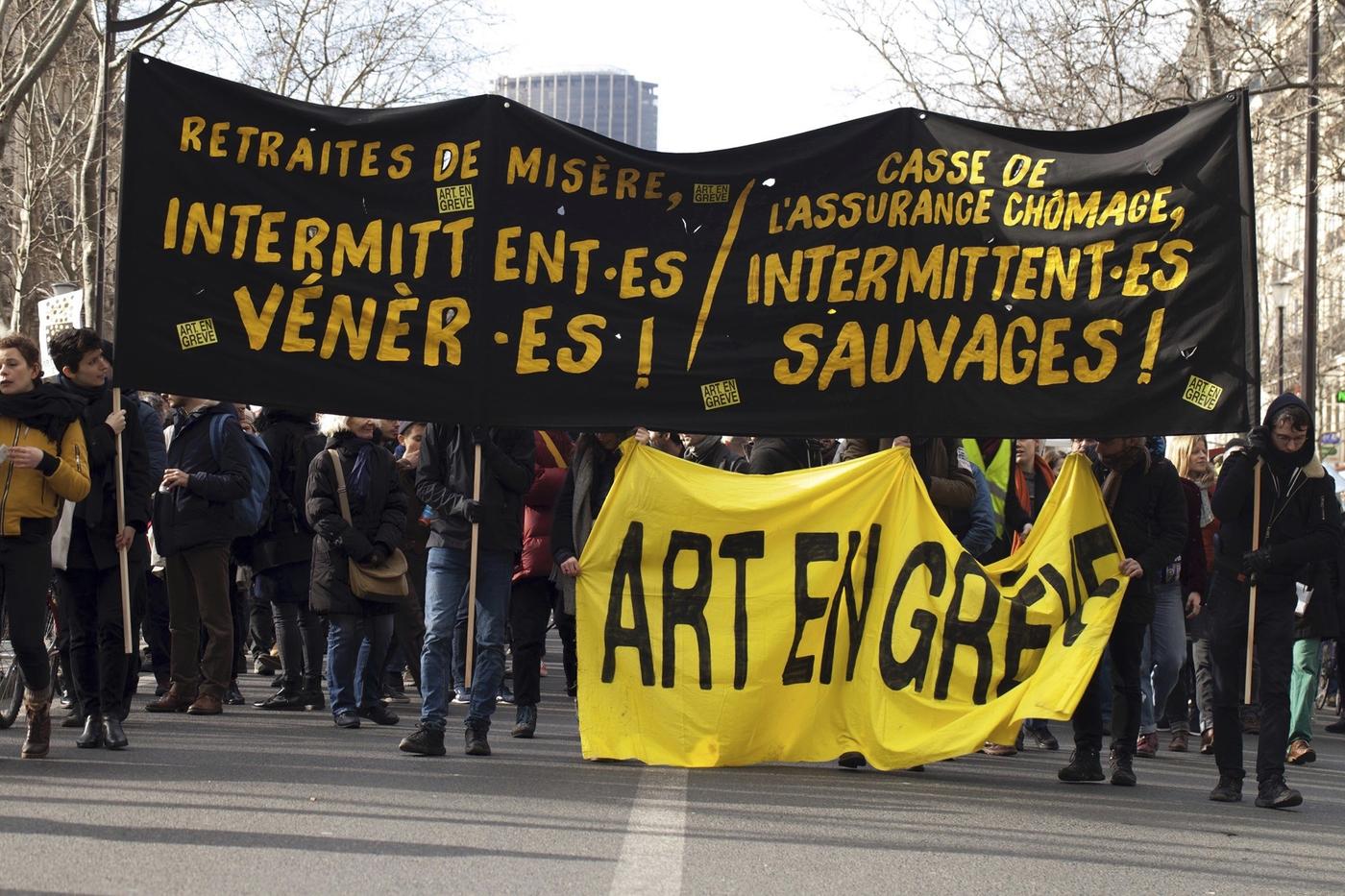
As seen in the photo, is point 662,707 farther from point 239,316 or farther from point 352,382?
point 239,316

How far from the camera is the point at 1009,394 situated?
8664 mm

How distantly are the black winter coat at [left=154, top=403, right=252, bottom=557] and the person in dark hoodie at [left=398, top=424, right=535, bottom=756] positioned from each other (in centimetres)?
187

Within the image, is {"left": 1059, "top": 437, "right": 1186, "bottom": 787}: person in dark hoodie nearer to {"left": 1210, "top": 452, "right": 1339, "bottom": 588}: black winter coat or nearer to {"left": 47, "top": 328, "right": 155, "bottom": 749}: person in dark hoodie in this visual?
{"left": 1210, "top": 452, "right": 1339, "bottom": 588}: black winter coat

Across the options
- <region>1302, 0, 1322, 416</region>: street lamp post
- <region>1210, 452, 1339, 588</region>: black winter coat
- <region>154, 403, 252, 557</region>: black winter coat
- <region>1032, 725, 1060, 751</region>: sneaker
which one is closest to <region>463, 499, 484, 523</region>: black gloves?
<region>154, 403, 252, 557</region>: black winter coat

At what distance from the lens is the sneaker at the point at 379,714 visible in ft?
34.6

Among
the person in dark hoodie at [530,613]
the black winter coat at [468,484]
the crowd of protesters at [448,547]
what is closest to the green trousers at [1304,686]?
the crowd of protesters at [448,547]

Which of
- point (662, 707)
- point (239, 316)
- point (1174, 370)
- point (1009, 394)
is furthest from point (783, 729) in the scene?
point (239, 316)

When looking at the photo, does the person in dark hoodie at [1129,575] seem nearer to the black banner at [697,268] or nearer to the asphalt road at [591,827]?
the asphalt road at [591,827]

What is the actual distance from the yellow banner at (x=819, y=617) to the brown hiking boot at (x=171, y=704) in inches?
126

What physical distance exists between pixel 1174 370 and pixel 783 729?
2.48m

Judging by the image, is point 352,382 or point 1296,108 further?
point 1296,108

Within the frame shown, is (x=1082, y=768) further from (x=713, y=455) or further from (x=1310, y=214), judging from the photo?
(x=1310, y=214)

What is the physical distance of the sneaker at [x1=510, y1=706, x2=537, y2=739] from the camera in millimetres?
9898

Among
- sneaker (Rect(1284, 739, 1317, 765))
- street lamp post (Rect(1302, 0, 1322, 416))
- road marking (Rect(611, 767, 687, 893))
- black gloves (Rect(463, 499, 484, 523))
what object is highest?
street lamp post (Rect(1302, 0, 1322, 416))
